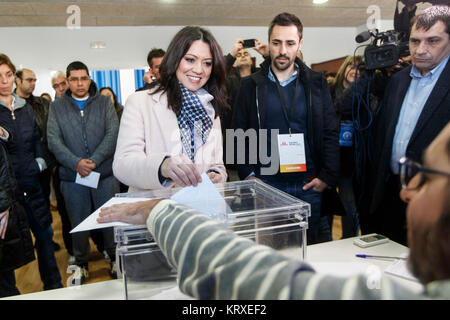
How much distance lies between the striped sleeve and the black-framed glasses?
5.6 inches

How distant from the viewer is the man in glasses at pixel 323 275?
0.42 meters

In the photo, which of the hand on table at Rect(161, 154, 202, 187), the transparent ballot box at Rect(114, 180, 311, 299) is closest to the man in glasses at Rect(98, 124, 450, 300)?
the transparent ballot box at Rect(114, 180, 311, 299)

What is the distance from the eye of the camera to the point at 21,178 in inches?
82.3

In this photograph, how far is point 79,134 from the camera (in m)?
2.48

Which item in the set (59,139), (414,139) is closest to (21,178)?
(59,139)

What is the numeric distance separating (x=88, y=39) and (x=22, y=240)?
5.42 m

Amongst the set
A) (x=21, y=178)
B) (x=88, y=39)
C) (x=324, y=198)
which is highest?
(x=88, y=39)

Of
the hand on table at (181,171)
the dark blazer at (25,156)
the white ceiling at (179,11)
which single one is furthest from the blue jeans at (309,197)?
the white ceiling at (179,11)

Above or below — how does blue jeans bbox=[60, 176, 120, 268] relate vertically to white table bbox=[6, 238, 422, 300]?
below

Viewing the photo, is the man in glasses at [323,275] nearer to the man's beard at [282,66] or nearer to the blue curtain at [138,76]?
the man's beard at [282,66]

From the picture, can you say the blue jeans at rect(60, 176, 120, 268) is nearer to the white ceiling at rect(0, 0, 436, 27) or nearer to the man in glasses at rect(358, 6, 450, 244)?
the man in glasses at rect(358, 6, 450, 244)

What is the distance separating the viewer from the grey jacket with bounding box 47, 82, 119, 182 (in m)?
2.47

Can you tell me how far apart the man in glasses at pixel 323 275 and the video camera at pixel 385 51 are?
1414 mm
